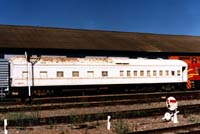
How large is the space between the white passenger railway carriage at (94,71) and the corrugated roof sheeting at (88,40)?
371 inches

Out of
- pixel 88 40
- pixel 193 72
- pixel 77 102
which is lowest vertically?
pixel 77 102

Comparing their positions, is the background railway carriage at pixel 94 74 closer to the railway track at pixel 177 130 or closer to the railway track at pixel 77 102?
the railway track at pixel 77 102

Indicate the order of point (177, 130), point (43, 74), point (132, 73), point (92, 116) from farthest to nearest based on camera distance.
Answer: point (132, 73), point (43, 74), point (92, 116), point (177, 130)

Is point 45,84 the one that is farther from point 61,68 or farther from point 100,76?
point 100,76

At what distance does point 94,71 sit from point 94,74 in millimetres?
257

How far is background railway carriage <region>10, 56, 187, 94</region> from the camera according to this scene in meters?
29.5

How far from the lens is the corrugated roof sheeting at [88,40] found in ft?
139

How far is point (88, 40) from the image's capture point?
156 feet

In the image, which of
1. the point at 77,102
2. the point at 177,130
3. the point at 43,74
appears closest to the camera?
the point at 177,130

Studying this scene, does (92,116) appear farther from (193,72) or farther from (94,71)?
(193,72)

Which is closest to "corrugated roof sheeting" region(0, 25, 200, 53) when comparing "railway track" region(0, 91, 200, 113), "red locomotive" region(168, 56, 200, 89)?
"red locomotive" region(168, 56, 200, 89)

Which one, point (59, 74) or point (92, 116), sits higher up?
point (59, 74)

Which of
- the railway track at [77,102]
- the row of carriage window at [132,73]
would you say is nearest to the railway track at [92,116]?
the railway track at [77,102]

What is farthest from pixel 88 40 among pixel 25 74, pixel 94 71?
pixel 25 74
